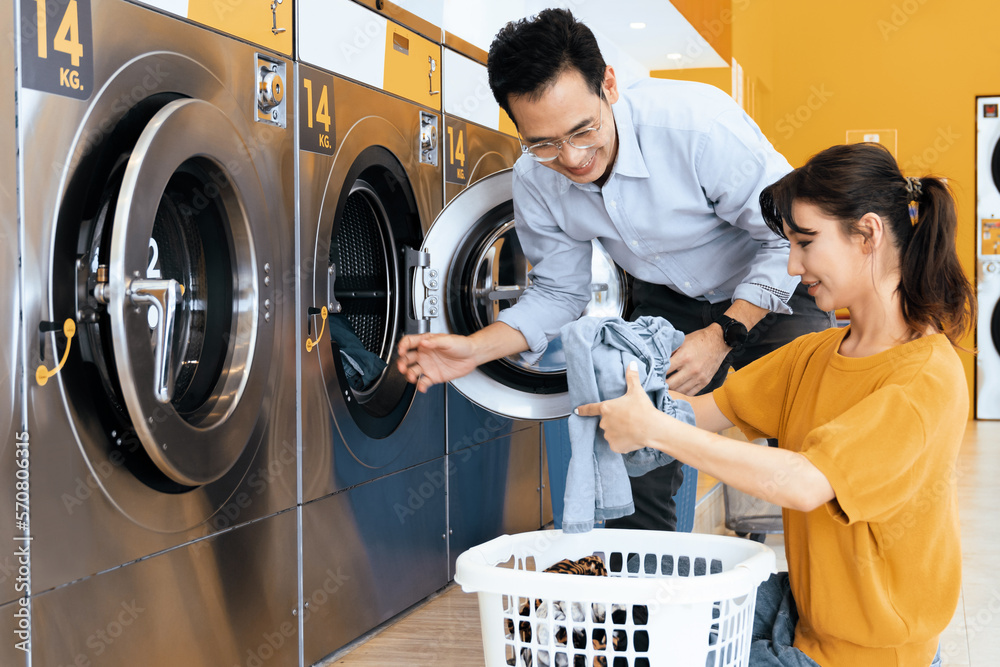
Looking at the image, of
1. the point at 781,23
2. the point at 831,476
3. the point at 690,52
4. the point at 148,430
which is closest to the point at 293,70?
the point at 148,430

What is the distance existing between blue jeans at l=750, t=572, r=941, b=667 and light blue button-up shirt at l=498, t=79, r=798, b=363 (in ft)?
1.75

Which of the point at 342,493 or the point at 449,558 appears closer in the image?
the point at 342,493

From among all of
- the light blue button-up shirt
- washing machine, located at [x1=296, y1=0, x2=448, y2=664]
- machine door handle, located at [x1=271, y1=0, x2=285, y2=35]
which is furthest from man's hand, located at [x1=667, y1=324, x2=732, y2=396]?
machine door handle, located at [x1=271, y1=0, x2=285, y2=35]

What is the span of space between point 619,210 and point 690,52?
2700 millimetres

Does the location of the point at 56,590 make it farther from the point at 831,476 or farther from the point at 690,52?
the point at 690,52

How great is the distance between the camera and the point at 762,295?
1.67m

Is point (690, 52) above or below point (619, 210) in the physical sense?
above

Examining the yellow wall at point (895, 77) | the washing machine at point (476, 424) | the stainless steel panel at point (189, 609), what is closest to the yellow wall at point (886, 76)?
the yellow wall at point (895, 77)

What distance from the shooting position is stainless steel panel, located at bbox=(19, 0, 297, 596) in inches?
49.8

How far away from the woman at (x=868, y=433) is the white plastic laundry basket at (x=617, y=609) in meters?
0.13

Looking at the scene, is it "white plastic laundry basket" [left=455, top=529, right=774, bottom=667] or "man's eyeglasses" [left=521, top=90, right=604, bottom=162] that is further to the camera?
"man's eyeglasses" [left=521, top=90, right=604, bottom=162]

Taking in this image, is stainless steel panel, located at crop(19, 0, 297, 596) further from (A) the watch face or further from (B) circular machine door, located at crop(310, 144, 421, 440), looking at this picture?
(A) the watch face

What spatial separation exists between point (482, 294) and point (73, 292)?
1111mm

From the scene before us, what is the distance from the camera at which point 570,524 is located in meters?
1.23
